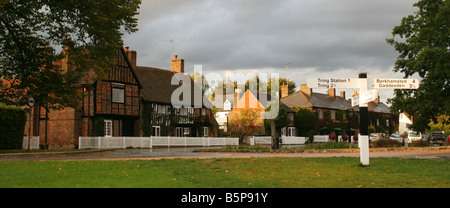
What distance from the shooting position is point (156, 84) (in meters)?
46.2

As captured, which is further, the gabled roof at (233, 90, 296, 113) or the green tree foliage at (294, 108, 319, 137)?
the green tree foliage at (294, 108, 319, 137)

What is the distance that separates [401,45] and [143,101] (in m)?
24.1

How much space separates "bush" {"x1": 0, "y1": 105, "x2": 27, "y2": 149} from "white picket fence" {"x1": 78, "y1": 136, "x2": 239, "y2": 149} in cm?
493

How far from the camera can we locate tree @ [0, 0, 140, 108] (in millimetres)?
21781

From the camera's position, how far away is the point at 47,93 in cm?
2325

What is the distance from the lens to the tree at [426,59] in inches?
1259

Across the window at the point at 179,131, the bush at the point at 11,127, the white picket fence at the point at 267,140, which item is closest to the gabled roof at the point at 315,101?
the white picket fence at the point at 267,140

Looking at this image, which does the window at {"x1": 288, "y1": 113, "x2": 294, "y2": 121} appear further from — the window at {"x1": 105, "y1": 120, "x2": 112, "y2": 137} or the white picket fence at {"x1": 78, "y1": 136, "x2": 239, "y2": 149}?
the window at {"x1": 105, "y1": 120, "x2": 112, "y2": 137}

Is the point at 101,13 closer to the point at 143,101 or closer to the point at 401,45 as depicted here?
the point at 143,101

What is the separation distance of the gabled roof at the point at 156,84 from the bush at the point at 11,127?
14.4 m

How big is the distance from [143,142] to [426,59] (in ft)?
79.1

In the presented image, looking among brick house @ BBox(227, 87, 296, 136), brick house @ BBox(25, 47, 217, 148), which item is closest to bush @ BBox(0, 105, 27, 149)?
brick house @ BBox(25, 47, 217, 148)

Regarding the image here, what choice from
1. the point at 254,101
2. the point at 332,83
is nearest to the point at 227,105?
the point at 254,101
